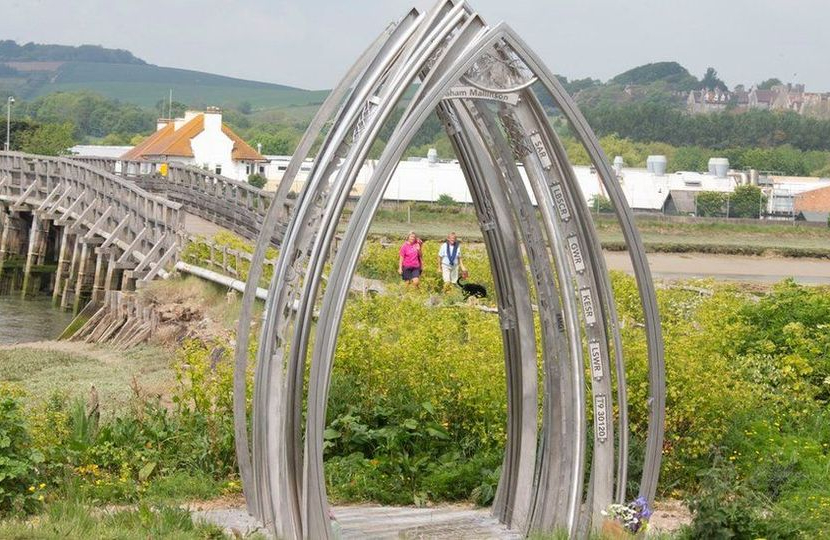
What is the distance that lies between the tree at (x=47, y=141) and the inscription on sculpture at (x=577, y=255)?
7611 cm

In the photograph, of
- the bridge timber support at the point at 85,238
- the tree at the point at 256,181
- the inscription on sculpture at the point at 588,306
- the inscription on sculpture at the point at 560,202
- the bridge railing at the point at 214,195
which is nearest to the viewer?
the inscription on sculpture at the point at 560,202

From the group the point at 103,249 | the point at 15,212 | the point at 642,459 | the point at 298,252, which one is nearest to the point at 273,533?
the point at 298,252

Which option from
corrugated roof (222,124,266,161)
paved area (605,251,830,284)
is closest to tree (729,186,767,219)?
paved area (605,251,830,284)

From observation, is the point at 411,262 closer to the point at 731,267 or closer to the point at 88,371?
the point at 88,371

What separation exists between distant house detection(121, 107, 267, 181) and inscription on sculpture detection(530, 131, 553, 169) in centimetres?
7016

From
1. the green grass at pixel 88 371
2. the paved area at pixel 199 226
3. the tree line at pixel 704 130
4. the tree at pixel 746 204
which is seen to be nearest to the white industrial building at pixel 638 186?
the tree at pixel 746 204

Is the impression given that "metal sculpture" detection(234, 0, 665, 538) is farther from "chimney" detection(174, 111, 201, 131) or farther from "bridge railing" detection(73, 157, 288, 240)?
"chimney" detection(174, 111, 201, 131)

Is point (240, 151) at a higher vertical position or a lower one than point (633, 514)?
higher

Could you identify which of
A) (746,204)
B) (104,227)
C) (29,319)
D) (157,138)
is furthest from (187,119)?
(29,319)

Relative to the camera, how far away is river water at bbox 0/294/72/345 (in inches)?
1305

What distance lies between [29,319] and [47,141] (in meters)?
51.2

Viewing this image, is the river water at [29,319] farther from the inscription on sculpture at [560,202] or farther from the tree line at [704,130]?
the tree line at [704,130]

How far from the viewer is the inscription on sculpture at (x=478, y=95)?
420 inches

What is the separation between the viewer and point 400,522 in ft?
39.0
